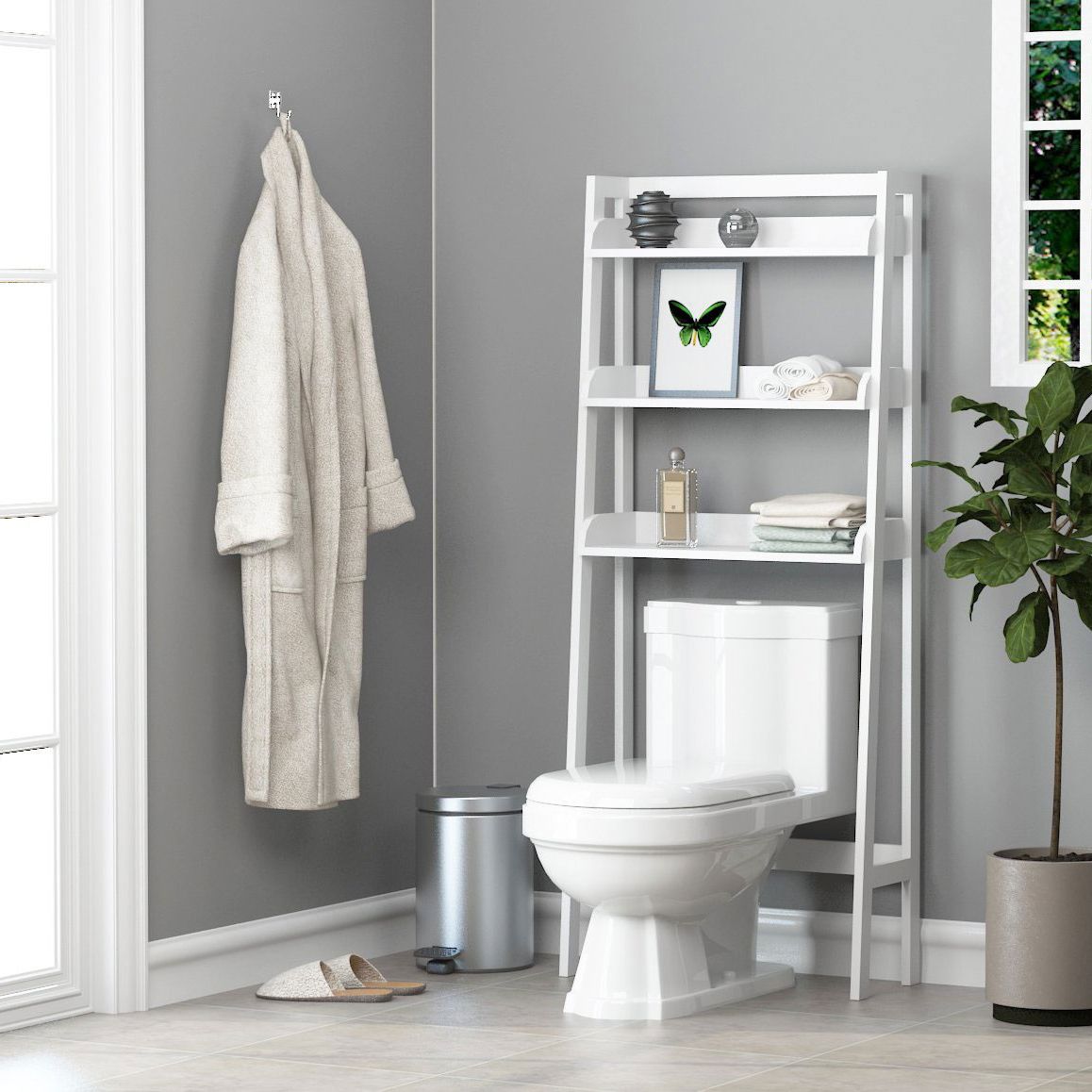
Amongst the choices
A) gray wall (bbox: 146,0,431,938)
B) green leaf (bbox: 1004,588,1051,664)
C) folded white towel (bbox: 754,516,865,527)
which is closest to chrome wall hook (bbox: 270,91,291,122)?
gray wall (bbox: 146,0,431,938)

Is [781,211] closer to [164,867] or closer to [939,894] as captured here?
[939,894]

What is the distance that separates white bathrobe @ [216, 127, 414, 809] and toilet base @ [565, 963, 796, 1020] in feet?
2.25

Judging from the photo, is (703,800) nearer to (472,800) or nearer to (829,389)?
(472,800)

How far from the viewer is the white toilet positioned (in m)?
3.73

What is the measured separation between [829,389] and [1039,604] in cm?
62

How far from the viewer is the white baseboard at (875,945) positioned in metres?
4.18

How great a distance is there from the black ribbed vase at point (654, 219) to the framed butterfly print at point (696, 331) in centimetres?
13

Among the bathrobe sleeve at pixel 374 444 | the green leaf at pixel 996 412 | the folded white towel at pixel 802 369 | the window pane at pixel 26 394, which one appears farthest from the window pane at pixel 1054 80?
the window pane at pixel 26 394

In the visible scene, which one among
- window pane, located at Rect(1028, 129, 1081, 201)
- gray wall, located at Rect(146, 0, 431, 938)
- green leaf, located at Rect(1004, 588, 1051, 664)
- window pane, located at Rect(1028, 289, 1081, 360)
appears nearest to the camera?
green leaf, located at Rect(1004, 588, 1051, 664)

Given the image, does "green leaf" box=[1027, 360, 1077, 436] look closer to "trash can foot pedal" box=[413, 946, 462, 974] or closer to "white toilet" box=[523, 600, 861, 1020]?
"white toilet" box=[523, 600, 861, 1020]

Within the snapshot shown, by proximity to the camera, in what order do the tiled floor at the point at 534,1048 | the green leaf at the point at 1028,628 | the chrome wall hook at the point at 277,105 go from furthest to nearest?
the chrome wall hook at the point at 277,105
the green leaf at the point at 1028,628
the tiled floor at the point at 534,1048

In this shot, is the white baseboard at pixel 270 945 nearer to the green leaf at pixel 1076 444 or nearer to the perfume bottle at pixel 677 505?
the perfume bottle at pixel 677 505

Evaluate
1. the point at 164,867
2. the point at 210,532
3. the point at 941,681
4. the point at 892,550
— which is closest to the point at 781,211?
the point at 892,550

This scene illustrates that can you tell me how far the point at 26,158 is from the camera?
12.3 feet
